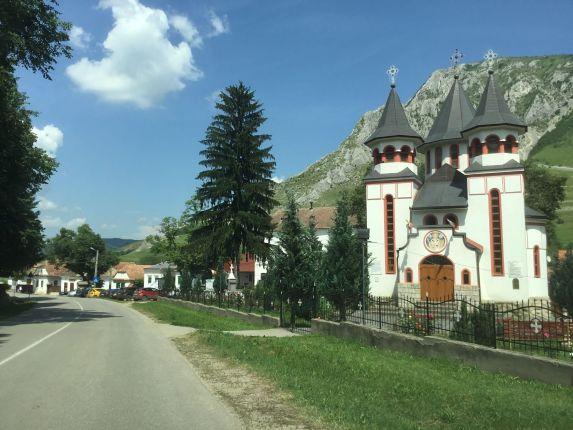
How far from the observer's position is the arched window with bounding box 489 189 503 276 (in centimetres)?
3250

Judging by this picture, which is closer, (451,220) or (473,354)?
(473,354)

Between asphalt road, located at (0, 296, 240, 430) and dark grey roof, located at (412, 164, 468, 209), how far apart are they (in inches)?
988

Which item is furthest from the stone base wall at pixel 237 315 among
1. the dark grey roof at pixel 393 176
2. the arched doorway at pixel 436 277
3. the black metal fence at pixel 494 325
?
the dark grey roof at pixel 393 176

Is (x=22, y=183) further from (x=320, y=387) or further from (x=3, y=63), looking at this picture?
(x=320, y=387)

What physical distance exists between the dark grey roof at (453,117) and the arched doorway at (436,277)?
12.7 metres

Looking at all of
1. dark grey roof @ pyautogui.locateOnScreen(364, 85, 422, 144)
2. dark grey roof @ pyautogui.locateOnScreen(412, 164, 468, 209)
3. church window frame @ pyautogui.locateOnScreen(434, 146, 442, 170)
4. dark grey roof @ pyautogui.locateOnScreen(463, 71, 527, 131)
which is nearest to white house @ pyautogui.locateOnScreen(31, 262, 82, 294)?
dark grey roof @ pyautogui.locateOnScreen(364, 85, 422, 144)

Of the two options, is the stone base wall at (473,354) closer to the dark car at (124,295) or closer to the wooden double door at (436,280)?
the wooden double door at (436,280)

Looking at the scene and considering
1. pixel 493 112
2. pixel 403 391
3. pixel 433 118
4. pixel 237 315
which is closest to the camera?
pixel 403 391

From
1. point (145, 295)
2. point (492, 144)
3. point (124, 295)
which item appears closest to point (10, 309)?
point (145, 295)

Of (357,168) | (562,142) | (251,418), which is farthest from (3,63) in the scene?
(562,142)

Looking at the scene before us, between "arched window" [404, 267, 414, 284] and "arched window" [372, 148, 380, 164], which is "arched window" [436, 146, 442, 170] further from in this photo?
"arched window" [404, 267, 414, 284]

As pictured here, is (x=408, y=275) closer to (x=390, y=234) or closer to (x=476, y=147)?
(x=390, y=234)

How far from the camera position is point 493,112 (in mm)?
34781

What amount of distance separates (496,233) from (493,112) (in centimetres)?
833
